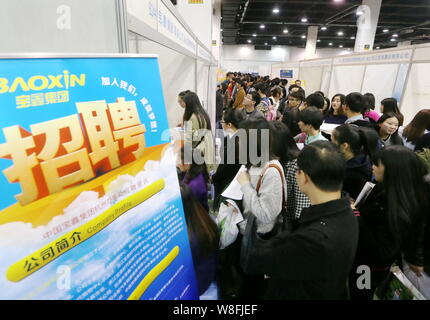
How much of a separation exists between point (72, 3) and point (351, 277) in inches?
80.5

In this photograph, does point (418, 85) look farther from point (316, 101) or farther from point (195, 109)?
point (195, 109)

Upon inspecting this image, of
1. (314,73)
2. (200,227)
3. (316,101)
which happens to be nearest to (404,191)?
(200,227)

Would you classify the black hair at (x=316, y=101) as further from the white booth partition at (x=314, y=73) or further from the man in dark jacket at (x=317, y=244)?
the white booth partition at (x=314, y=73)

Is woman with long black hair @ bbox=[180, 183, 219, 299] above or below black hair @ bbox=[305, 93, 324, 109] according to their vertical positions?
below

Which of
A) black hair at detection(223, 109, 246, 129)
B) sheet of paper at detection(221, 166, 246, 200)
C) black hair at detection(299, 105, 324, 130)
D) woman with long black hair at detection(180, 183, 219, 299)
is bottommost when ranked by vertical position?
woman with long black hair at detection(180, 183, 219, 299)

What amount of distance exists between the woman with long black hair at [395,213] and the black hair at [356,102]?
59.4 inches

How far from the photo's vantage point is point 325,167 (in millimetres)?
1091

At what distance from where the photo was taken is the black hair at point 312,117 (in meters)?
2.23

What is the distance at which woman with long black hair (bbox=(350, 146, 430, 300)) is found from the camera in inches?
55.0

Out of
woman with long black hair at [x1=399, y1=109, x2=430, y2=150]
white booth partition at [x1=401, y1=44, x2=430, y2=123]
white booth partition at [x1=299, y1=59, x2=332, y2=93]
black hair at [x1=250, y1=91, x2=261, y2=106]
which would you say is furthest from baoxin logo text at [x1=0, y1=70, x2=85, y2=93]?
white booth partition at [x1=299, y1=59, x2=332, y2=93]

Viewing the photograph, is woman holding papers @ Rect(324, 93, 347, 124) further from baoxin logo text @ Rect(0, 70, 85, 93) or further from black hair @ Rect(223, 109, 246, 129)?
baoxin logo text @ Rect(0, 70, 85, 93)

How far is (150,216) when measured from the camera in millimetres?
1082

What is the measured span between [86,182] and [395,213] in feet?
4.91
